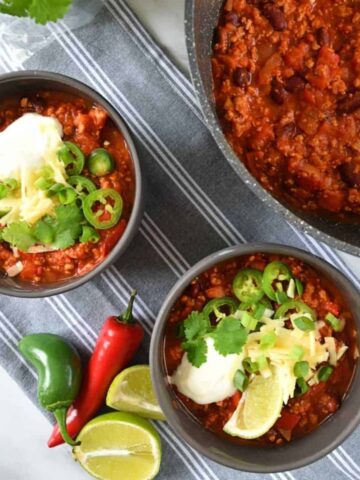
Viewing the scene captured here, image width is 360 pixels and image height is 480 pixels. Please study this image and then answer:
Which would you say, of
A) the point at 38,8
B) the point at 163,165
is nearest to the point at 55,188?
the point at 163,165

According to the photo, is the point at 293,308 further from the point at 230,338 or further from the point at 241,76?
the point at 241,76

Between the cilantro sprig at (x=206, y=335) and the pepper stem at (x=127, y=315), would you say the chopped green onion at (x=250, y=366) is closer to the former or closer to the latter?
the cilantro sprig at (x=206, y=335)

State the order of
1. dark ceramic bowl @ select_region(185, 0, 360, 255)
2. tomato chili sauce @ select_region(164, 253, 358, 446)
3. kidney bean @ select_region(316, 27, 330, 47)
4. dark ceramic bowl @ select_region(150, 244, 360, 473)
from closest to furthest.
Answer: dark ceramic bowl @ select_region(185, 0, 360, 255) → kidney bean @ select_region(316, 27, 330, 47) → dark ceramic bowl @ select_region(150, 244, 360, 473) → tomato chili sauce @ select_region(164, 253, 358, 446)

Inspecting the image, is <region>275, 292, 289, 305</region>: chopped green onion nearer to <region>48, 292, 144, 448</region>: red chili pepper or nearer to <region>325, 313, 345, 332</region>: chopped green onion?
<region>325, 313, 345, 332</region>: chopped green onion

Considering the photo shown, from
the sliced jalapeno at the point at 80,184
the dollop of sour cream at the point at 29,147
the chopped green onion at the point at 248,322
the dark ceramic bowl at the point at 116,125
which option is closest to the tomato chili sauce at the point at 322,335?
the chopped green onion at the point at 248,322

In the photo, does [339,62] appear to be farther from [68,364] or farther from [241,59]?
[68,364]

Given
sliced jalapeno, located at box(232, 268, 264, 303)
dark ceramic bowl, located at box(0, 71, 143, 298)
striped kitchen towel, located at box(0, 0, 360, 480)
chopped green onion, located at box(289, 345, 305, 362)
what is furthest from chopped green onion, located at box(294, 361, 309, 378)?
dark ceramic bowl, located at box(0, 71, 143, 298)
